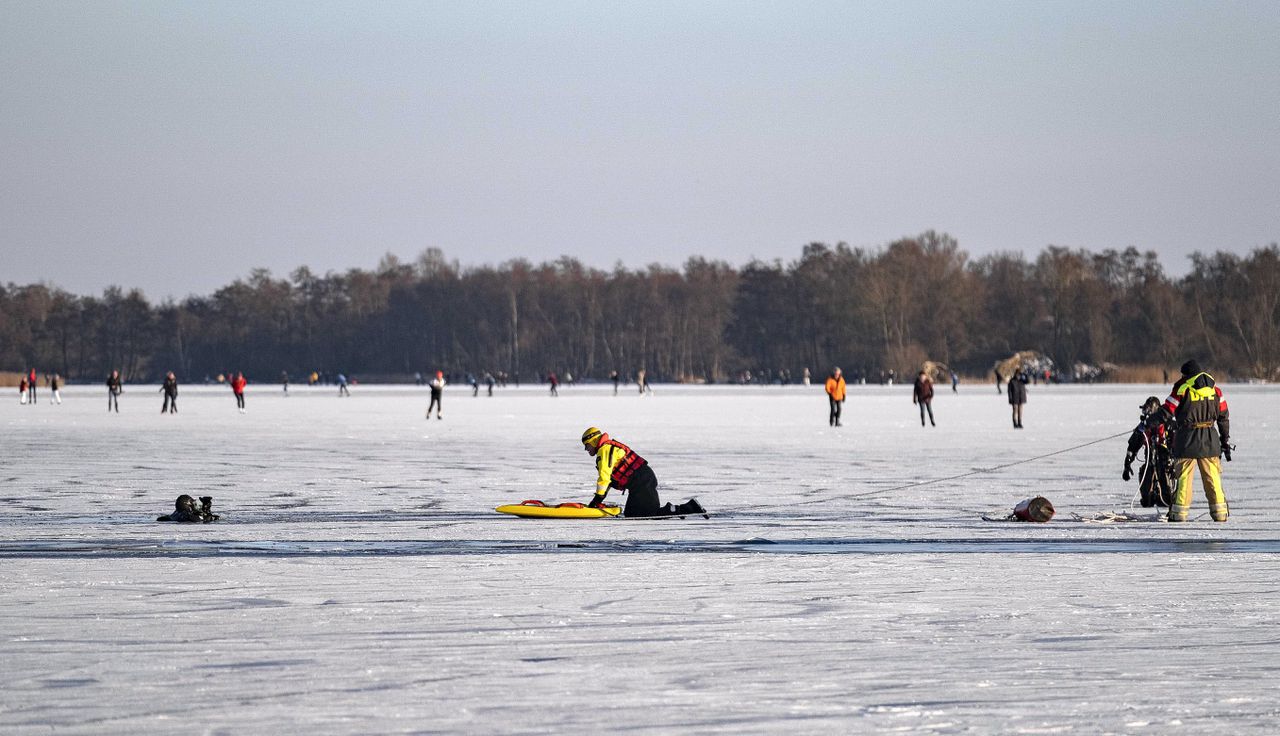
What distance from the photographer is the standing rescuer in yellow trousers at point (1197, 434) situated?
40.1 feet

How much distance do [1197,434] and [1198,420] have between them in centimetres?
11

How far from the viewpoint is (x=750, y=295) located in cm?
13000

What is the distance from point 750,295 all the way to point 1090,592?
122 meters

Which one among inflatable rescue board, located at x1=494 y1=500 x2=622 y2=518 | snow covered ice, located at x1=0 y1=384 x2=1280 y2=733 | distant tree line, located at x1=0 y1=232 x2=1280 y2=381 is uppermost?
distant tree line, located at x1=0 y1=232 x2=1280 y2=381

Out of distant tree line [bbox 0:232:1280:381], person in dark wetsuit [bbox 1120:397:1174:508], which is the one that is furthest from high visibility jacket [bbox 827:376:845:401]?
distant tree line [bbox 0:232:1280:381]

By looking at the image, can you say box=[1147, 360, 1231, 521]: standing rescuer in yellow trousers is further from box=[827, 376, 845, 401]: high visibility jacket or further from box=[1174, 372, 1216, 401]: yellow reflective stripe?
box=[827, 376, 845, 401]: high visibility jacket

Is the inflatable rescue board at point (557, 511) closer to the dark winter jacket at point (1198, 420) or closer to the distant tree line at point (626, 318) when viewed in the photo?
the dark winter jacket at point (1198, 420)

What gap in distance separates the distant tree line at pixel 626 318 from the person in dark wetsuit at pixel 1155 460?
93.2 meters

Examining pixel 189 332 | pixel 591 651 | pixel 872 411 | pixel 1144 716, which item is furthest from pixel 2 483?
pixel 189 332

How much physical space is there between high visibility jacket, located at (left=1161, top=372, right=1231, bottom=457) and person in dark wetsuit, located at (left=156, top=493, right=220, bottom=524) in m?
7.73

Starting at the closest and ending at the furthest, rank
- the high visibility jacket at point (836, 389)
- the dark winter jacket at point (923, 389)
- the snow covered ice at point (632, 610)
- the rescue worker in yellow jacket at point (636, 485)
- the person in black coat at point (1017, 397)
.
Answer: the snow covered ice at point (632, 610), the rescue worker in yellow jacket at point (636, 485), the person in black coat at point (1017, 397), the high visibility jacket at point (836, 389), the dark winter jacket at point (923, 389)

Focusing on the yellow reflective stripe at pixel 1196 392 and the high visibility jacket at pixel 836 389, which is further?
Result: the high visibility jacket at pixel 836 389

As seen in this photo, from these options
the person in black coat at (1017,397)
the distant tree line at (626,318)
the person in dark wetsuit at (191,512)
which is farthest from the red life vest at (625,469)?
the distant tree line at (626,318)

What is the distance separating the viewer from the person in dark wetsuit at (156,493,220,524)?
1241cm
